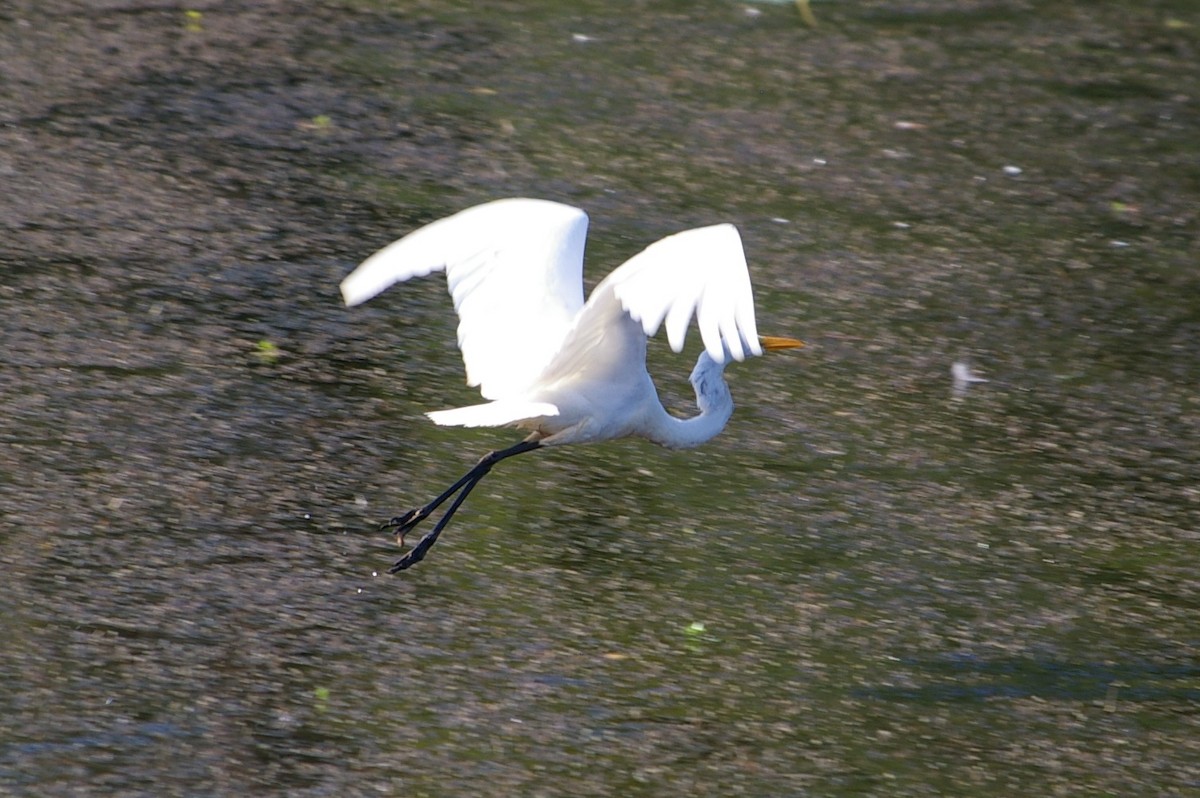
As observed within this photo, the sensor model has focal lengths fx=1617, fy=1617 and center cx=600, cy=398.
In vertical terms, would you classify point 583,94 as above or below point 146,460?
above

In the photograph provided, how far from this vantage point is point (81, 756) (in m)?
3.31

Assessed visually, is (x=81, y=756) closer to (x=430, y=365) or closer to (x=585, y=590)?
(x=585, y=590)

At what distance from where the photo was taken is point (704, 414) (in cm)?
460

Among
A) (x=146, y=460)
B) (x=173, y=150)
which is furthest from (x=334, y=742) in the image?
(x=173, y=150)

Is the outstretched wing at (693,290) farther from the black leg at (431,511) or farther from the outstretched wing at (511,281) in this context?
the black leg at (431,511)

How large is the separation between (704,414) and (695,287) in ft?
3.93

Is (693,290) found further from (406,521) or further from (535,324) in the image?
(406,521)

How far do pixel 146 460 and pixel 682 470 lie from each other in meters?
1.60

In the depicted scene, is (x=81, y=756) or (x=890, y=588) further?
(x=890, y=588)

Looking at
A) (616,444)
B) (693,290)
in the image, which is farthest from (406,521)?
(693,290)

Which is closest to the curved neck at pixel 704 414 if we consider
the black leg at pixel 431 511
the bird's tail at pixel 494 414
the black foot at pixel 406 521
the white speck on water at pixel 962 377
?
the black leg at pixel 431 511

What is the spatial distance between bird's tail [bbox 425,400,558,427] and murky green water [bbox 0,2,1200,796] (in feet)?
1.60

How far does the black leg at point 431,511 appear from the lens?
164 inches

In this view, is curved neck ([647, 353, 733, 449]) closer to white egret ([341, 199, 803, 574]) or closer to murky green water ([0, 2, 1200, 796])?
white egret ([341, 199, 803, 574])
